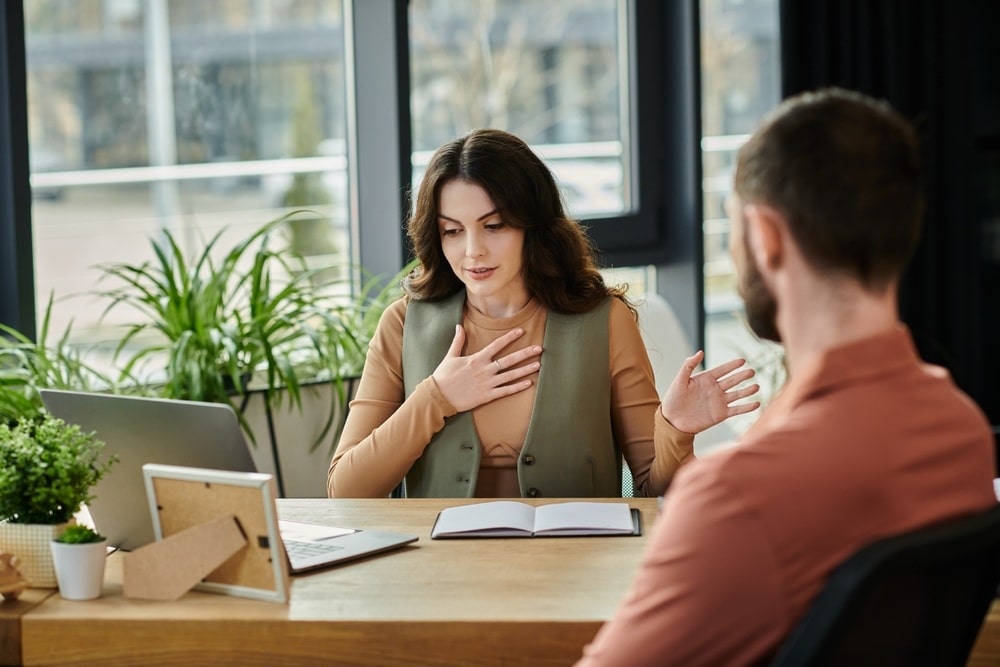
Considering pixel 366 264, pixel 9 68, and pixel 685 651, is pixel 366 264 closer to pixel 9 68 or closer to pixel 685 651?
pixel 9 68

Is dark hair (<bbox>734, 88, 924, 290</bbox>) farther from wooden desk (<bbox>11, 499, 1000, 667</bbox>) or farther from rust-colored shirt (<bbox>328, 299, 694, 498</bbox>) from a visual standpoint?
rust-colored shirt (<bbox>328, 299, 694, 498</bbox>)

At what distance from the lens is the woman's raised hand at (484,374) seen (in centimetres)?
233

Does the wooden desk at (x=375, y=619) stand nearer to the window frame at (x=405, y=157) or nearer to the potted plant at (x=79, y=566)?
the potted plant at (x=79, y=566)

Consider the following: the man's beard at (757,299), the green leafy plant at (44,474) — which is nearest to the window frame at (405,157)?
the green leafy plant at (44,474)

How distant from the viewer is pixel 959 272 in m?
4.69

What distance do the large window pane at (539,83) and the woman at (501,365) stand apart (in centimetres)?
142

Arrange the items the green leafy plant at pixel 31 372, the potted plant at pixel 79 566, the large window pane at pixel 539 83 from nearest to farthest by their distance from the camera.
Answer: the potted plant at pixel 79 566
the green leafy plant at pixel 31 372
the large window pane at pixel 539 83

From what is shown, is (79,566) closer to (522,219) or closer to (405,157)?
(522,219)

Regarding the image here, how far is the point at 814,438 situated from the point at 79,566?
3.39ft

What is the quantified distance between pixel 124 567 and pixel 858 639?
3.26 feet

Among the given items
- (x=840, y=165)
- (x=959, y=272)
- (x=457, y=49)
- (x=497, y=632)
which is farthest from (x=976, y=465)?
(x=959, y=272)

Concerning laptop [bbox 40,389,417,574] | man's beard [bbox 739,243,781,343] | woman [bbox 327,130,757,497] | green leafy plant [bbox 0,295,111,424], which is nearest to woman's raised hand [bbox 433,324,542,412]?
woman [bbox 327,130,757,497]

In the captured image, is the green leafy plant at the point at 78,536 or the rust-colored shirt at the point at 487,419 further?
the rust-colored shirt at the point at 487,419

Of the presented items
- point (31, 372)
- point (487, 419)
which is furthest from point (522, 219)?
point (31, 372)
